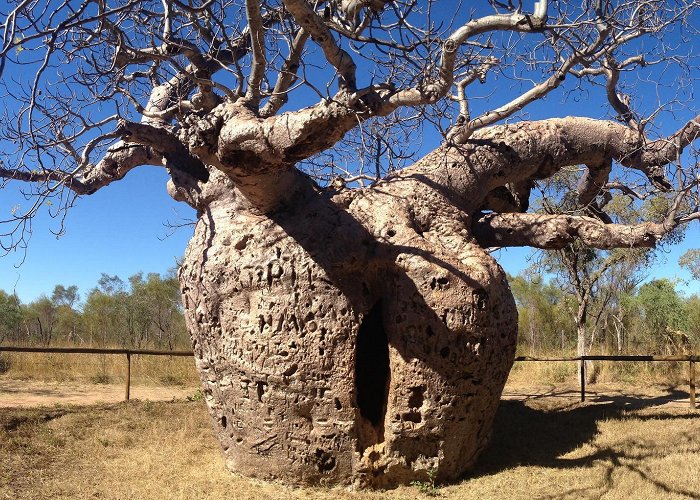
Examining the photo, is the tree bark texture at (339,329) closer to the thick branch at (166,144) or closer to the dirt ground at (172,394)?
the thick branch at (166,144)

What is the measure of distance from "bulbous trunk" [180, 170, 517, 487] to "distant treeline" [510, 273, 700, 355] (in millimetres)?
8382

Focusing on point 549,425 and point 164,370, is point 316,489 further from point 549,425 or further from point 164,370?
point 164,370

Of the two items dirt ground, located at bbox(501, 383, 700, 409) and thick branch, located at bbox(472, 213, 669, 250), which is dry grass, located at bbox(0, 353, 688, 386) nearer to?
dirt ground, located at bbox(501, 383, 700, 409)

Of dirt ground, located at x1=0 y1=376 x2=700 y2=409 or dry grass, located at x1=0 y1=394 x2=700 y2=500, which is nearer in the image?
dry grass, located at x1=0 y1=394 x2=700 y2=500

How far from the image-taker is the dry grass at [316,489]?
14.4 ft

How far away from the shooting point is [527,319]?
2164 centimetres

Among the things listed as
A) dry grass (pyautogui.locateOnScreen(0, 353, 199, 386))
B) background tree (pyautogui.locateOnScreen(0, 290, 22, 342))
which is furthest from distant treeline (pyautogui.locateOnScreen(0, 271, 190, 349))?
dry grass (pyautogui.locateOnScreen(0, 353, 199, 386))

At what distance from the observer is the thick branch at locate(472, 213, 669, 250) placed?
18.0ft

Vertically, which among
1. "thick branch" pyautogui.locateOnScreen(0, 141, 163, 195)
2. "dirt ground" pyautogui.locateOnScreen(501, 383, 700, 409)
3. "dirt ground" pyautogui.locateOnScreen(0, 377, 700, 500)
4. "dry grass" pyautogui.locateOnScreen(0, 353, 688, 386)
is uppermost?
"thick branch" pyautogui.locateOnScreen(0, 141, 163, 195)

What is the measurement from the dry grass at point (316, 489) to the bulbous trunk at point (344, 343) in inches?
10.6

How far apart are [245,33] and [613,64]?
11.1ft

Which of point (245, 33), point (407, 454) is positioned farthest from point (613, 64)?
point (407, 454)

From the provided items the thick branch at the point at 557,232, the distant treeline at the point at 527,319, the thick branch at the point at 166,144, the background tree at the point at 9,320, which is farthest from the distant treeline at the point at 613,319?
the background tree at the point at 9,320

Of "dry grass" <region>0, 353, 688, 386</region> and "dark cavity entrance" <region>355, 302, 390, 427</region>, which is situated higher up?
"dark cavity entrance" <region>355, 302, 390, 427</region>
